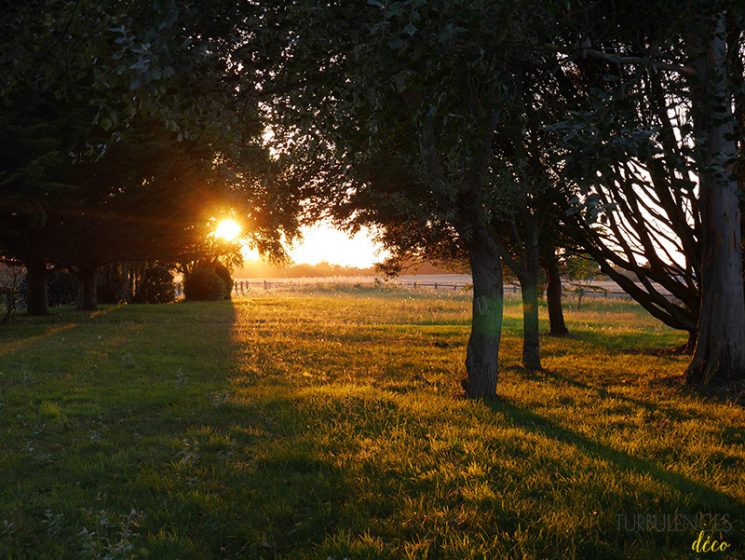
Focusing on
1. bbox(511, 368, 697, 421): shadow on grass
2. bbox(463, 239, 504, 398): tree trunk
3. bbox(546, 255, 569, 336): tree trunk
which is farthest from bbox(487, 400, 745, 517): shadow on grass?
bbox(546, 255, 569, 336): tree trunk

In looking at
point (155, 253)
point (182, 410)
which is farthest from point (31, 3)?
point (155, 253)

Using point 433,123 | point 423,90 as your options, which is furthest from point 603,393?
point 423,90

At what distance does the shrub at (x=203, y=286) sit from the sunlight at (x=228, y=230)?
32.8 ft

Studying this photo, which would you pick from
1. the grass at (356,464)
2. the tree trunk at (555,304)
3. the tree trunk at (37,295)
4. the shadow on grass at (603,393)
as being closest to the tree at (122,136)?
the tree trunk at (37,295)

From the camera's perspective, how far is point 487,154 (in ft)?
31.5

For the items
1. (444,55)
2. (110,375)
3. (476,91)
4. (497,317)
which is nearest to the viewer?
(444,55)

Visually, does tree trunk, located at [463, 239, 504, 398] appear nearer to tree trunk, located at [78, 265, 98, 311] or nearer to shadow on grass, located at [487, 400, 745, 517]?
shadow on grass, located at [487, 400, 745, 517]

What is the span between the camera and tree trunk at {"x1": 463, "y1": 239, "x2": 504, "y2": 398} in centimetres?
1080

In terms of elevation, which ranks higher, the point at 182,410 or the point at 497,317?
the point at 497,317

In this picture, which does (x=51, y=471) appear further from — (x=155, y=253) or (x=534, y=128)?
(x=155, y=253)

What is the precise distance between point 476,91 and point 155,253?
27740 mm

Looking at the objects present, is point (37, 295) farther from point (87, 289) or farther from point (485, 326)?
point (485, 326)

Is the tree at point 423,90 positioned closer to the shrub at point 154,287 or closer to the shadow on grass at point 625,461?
the shadow on grass at point 625,461

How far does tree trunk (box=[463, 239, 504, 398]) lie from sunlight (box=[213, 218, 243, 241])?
2626cm
